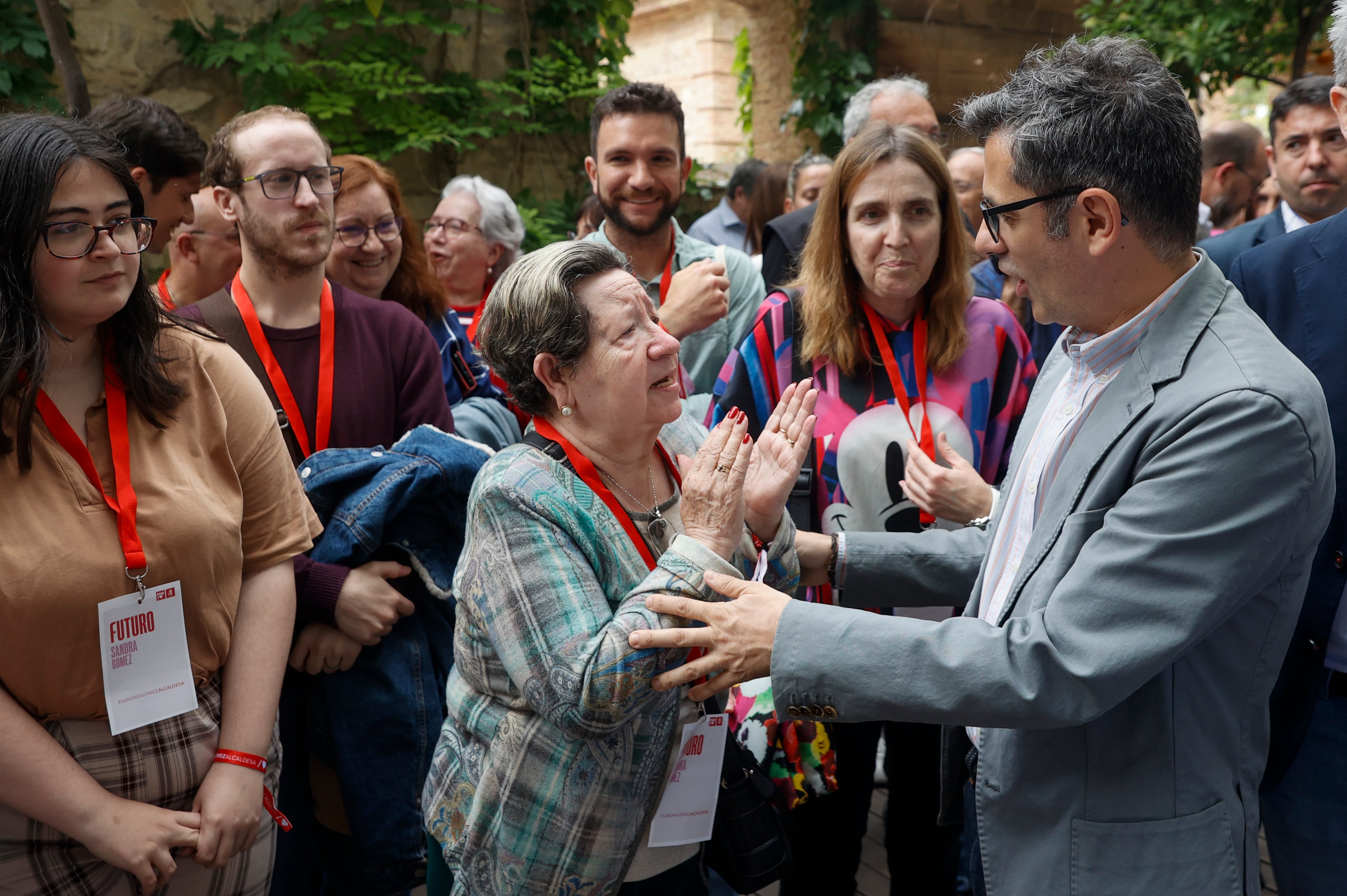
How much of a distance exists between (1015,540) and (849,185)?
1.41m

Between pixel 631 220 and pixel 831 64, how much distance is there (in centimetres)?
712

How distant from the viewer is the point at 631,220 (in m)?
3.44

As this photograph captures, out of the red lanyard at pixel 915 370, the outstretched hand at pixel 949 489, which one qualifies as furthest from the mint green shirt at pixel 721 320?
the outstretched hand at pixel 949 489

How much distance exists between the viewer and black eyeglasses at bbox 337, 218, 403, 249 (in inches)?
133

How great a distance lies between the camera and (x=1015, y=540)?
173 centimetres

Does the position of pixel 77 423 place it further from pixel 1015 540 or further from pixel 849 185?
pixel 849 185

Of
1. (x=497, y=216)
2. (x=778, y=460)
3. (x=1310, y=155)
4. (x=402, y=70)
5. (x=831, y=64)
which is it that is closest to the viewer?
(x=778, y=460)

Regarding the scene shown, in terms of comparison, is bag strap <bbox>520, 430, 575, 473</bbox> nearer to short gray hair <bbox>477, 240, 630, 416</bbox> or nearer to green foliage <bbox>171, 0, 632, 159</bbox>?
short gray hair <bbox>477, 240, 630, 416</bbox>

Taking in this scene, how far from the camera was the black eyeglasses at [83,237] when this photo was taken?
69.0 inches

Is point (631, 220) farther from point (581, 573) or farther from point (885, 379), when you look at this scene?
point (581, 573)

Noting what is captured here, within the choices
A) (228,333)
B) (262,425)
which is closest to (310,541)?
(262,425)

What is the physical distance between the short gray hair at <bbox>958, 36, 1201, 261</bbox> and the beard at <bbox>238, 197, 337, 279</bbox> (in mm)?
1824

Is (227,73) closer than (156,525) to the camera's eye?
No

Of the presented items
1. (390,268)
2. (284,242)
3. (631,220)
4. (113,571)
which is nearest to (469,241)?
(390,268)
